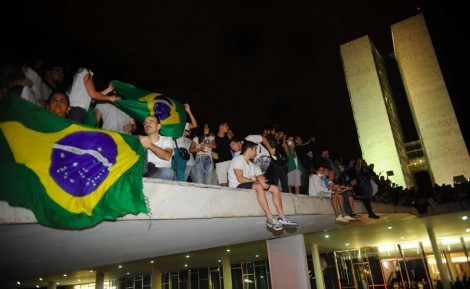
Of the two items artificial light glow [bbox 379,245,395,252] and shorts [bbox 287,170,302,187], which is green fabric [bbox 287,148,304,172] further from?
artificial light glow [bbox 379,245,395,252]

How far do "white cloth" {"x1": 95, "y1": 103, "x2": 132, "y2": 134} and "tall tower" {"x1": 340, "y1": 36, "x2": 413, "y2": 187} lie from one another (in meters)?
33.0

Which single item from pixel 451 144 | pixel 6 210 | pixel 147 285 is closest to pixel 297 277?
pixel 6 210

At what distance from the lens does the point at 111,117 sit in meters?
6.07

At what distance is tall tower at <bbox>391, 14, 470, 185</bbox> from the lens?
30.5m

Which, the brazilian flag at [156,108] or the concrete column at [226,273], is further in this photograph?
the concrete column at [226,273]

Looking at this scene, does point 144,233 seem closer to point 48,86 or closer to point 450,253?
point 48,86

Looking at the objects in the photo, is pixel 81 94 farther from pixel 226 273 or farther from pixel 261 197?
pixel 226 273

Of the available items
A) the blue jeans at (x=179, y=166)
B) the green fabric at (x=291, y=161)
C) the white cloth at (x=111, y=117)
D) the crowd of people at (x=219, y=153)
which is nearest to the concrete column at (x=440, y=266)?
the crowd of people at (x=219, y=153)

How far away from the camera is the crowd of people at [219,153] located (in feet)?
15.0

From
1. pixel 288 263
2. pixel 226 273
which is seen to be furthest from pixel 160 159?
pixel 226 273

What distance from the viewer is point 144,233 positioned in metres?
5.50

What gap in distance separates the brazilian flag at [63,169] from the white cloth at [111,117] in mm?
1836

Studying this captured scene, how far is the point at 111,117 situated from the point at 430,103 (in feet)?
118

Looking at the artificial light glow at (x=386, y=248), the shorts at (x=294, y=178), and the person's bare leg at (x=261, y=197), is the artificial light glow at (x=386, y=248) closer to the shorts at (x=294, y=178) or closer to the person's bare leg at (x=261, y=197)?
the shorts at (x=294, y=178)
